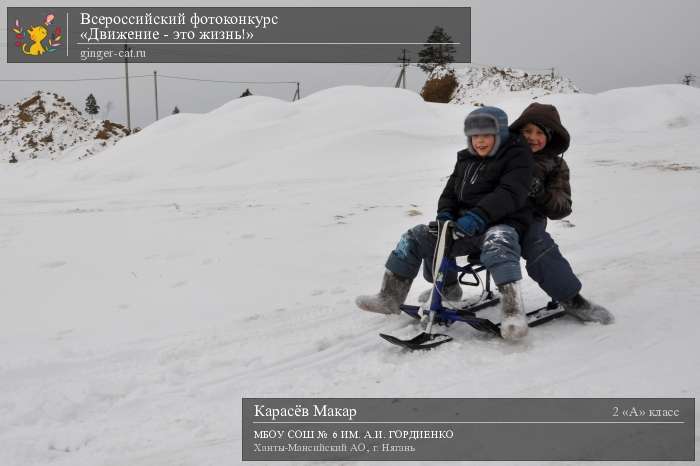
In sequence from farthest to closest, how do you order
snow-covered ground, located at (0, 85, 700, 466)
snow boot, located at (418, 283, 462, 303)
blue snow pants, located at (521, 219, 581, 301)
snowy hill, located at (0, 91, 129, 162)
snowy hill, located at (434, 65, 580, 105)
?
snowy hill, located at (0, 91, 129, 162)
snowy hill, located at (434, 65, 580, 105)
snow boot, located at (418, 283, 462, 303)
blue snow pants, located at (521, 219, 581, 301)
snow-covered ground, located at (0, 85, 700, 466)

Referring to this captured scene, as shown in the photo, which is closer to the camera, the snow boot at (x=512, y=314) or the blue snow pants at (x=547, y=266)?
the snow boot at (x=512, y=314)

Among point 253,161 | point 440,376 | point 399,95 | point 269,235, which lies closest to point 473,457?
point 440,376

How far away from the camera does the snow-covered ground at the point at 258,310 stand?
2.57m

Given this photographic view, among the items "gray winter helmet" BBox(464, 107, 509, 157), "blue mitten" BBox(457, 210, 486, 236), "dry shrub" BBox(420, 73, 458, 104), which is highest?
"dry shrub" BBox(420, 73, 458, 104)

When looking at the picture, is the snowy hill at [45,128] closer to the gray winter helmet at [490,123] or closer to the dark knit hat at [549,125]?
the dark knit hat at [549,125]

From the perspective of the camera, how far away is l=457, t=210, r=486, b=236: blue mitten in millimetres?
3107

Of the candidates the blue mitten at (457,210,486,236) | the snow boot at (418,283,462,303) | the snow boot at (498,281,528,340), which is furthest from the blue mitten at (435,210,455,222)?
the snow boot at (418,283,462,303)

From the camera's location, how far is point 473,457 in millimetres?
2168

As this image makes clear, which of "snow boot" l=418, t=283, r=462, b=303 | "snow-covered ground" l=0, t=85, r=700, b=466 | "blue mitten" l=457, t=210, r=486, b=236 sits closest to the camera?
"snow-covered ground" l=0, t=85, r=700, b=466

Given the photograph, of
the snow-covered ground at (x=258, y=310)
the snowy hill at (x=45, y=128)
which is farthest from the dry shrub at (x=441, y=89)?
the snow-covered ground at (x=258, y=310)

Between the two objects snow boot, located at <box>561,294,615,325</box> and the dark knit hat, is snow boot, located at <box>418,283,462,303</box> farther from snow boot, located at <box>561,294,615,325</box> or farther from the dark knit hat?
the dark knit hat

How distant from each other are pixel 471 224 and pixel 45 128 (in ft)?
130

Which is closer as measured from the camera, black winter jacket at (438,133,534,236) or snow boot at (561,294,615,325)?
black winter jacket at (438,133,534,236)

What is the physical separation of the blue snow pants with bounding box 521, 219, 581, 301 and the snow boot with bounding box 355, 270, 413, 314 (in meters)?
0.78
